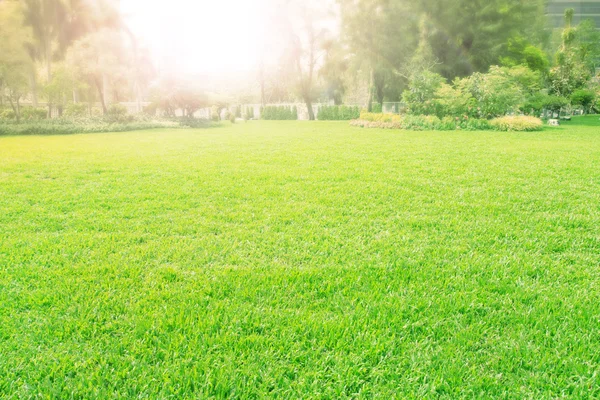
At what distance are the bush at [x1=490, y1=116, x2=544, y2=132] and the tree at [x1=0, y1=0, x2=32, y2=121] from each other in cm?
2362

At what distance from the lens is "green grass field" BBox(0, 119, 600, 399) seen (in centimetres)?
188

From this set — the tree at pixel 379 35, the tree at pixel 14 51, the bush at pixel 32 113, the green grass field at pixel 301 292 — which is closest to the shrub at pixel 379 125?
the tree at pixel 379 35

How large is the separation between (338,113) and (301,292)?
3242cm

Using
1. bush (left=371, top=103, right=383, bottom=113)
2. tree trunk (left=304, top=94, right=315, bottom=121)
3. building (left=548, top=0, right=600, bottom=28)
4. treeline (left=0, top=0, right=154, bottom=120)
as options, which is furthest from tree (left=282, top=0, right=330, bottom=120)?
building (left=548, top=0, right=600, bottom=28)

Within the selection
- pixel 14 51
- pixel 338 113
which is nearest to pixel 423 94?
pixel 338 113

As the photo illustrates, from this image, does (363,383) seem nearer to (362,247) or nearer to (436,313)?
(436,313)

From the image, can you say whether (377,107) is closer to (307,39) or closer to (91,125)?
(307,39)

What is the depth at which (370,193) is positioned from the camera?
538cm

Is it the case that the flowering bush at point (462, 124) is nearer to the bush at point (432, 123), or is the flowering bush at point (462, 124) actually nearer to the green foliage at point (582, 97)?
the bush at point (432, 123)

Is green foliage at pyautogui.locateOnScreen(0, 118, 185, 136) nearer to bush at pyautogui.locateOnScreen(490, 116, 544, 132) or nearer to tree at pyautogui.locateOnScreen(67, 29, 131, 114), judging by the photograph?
tree at pyautogui.locateOnScreen(67, 29, 131, 114)

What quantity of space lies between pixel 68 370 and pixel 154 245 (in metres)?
1.66

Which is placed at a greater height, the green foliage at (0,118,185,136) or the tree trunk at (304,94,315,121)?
the tree trunk at (304,94,315,121)

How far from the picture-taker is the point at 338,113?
33875 mm

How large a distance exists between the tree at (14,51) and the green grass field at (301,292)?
62.7 feet
